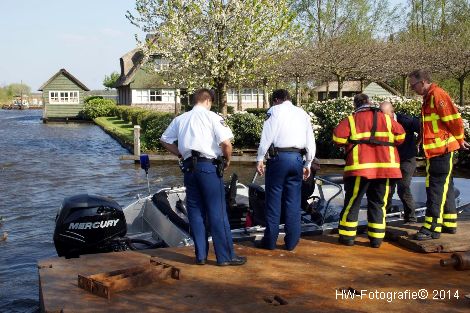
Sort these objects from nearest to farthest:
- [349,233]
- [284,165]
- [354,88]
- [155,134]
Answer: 1. [284,165]
2. [349,233]
3. [155,134]
4. [354,88]

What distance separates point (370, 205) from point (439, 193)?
77 centimetres

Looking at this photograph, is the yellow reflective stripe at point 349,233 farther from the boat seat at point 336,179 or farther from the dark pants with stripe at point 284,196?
the boat seat at point 336,179

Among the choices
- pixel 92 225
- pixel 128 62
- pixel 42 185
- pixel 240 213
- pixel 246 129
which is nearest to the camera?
pixel 92 225

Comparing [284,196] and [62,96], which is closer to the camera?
[284,196]

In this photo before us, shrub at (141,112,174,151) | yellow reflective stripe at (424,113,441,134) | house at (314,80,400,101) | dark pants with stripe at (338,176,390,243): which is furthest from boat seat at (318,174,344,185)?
house at (314,80,400,101)

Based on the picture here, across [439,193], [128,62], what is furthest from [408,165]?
[128,62]

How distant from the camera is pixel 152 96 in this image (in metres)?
57.1

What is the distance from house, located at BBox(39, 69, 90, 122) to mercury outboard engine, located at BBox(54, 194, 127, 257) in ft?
164

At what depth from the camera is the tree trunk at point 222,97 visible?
22833mm

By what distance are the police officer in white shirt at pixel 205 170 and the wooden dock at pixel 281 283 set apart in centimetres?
21

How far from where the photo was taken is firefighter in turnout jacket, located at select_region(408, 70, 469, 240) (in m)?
6.05

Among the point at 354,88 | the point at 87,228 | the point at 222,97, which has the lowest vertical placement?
the point at 87,228

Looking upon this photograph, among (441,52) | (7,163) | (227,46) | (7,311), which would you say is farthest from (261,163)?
(441,52)

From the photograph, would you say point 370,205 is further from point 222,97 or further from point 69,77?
point 69,77
